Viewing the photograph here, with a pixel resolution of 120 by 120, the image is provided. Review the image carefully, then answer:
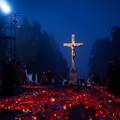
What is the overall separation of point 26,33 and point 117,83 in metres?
56.0

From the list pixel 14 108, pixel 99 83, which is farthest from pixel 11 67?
pixel 99 83

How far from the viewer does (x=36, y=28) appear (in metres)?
76.2

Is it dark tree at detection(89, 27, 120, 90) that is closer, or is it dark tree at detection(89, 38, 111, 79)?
dark tree at detection(89, 27, 120, 90)

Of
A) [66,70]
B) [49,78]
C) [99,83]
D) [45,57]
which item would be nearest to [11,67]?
[49,78]

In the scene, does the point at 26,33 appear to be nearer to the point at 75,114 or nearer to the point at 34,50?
the point at 34,50

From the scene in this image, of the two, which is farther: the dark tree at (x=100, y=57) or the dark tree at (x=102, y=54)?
the dark tree at (x=100, y=57)

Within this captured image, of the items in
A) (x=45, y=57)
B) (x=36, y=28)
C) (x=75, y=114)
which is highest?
(x=36, y=28)

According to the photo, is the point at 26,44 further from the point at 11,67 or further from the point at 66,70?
the point at 11,67

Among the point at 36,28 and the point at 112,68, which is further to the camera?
the point at 36,28

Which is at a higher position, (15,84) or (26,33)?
(26,33)

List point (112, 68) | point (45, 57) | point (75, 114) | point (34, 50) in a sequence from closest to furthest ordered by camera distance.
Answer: point (75, 114)
point (112, 68)
point (34, 50)
point (45, 57)

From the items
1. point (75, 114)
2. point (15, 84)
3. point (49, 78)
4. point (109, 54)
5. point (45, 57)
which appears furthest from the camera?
point (109, 54)

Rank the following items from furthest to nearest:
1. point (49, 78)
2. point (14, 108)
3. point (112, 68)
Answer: point (49, 78)
point (112, 68)
point (14, 108)

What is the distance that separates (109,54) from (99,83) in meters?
46.6
